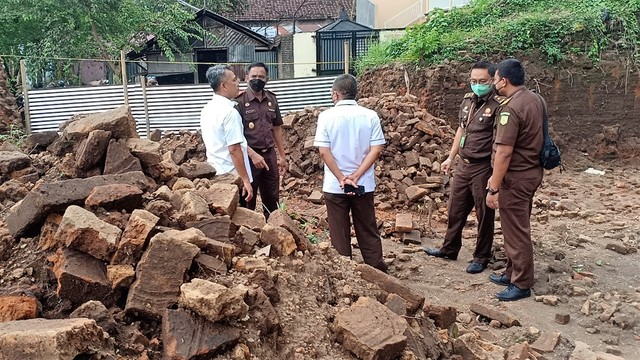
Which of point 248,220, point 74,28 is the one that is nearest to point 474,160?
point 248,220

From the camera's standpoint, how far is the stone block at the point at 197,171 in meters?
4.15

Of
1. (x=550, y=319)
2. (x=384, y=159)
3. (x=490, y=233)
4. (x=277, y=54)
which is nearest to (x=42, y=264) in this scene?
(x=550, y=319)

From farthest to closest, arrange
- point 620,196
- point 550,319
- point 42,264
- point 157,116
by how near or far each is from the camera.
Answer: point 157,116 → point 620,196 → point 550,319 → point 42,264

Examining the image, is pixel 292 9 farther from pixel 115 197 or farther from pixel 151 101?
pixel 115 197

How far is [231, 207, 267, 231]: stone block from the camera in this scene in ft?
10.6

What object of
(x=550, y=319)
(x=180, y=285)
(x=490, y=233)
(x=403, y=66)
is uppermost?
(x=403, y=66)

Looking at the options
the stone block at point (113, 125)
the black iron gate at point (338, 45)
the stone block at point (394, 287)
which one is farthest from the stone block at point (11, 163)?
the black iron gate at point (338, 45)

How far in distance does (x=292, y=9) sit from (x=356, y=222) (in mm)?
31020

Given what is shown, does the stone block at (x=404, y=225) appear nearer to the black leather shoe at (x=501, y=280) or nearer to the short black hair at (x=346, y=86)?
the black leather shoe at (x=501, y=280)

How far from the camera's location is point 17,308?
2215 mm

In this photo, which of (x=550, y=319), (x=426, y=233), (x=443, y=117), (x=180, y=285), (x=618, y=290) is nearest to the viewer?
(x=180, y=285)

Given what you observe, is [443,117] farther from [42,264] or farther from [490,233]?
[42,264]

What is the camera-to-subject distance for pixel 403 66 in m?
11.1

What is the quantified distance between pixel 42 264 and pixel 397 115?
7081 mm
